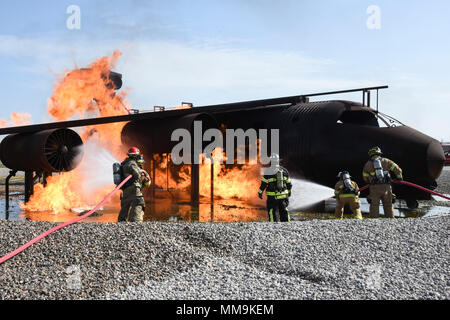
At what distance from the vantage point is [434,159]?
11.7 m

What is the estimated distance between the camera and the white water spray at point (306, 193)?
13516mm

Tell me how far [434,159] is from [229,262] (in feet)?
27.0

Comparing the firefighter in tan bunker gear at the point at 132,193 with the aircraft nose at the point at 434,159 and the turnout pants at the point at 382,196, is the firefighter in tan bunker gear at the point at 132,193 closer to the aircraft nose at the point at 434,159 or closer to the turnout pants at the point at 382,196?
the turnout pants at the point at 382,196

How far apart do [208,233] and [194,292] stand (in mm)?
2324

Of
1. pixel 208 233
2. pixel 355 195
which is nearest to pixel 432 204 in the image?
pixel 355 195

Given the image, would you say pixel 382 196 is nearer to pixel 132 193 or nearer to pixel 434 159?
pixel 434 159

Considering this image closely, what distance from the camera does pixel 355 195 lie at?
11031 mm
